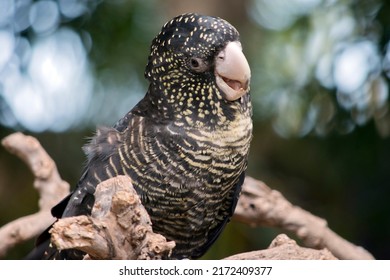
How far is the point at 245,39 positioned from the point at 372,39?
0.91 m

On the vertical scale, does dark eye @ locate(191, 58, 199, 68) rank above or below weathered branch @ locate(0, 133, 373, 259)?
above

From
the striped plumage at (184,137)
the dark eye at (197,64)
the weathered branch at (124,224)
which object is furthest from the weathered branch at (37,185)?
the dark eye at (197,64)

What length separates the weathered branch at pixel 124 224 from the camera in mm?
1854

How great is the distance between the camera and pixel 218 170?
2.53 metres

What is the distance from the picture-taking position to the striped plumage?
2479mm

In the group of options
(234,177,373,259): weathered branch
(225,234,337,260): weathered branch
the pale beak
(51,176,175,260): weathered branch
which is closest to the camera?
(51,176,175,260): weathered branch

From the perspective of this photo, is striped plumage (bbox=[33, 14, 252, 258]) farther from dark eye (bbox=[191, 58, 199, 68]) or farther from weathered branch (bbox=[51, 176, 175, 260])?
weathered branch (bbox=[51, 176, 175, 260])

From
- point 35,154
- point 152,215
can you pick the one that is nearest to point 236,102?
point 152,215

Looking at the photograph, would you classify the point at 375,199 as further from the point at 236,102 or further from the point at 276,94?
the point at 236,102

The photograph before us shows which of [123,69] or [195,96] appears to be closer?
[195,96]

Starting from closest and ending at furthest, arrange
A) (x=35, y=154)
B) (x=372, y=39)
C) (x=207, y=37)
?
1. (x=207, y=37)
2. (x=35, y=154)
3. (x=372, y=39)

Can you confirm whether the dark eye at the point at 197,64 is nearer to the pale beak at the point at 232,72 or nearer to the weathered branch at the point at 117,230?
the pale beak at the point at 232,72

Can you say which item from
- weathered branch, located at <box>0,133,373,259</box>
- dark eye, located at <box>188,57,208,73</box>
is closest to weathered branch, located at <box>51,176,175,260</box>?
weathered branch, located at <box>0,133,373,259</box>

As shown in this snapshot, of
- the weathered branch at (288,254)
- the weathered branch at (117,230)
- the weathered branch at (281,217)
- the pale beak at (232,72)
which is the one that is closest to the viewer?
the weathered branch at (117,230)
